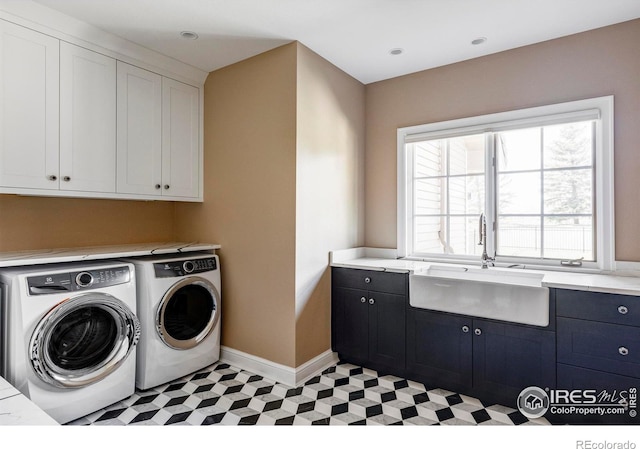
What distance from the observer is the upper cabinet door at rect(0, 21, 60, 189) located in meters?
2.15

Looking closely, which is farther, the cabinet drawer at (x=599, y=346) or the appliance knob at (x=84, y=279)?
the appliance knob at (x=84, y=279)

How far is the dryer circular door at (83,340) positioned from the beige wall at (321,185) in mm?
1170

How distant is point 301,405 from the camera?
7.67 feet

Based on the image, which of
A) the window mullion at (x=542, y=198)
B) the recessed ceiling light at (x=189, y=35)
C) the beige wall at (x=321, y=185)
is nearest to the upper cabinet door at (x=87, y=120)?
the recessed ceiling light at (x=189, y=35)

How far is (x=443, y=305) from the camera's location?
248 cm

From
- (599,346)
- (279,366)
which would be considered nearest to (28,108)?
(279,366)

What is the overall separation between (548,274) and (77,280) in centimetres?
300

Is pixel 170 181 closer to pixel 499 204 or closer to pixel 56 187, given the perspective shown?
pixel 56 187

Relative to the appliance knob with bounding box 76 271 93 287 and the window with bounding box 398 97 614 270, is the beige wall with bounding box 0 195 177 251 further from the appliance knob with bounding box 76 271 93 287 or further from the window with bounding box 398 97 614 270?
the window with bounding box 398 97 614 270

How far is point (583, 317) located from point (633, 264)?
719 mm

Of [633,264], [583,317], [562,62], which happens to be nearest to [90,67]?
[562,62]

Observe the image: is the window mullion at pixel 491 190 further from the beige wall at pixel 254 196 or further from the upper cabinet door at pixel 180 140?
the upper cabinet door at pixel 180 140

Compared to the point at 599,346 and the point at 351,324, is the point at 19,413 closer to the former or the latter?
the point at 351,324

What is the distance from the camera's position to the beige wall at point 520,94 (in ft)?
7.89
